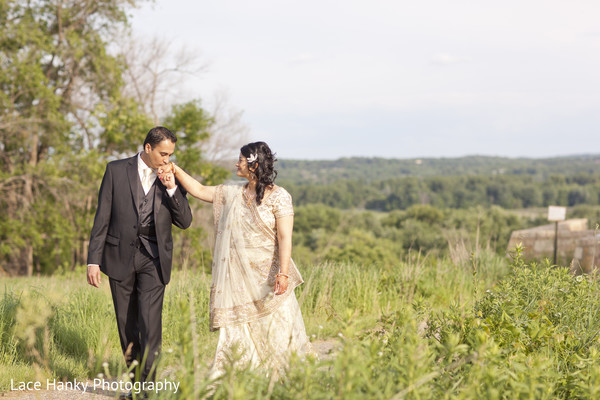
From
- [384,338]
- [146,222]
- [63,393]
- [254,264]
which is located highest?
[146,222]

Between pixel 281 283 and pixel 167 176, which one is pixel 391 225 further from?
pixel 167 176

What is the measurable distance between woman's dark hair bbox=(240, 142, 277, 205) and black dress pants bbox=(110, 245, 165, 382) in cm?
89

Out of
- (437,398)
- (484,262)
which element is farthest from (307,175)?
(437,398)

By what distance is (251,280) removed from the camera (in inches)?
165

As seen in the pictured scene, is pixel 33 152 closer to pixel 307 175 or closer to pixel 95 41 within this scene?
pixel 95 41

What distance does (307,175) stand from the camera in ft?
345

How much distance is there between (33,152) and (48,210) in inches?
91.7

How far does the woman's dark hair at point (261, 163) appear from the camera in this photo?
13.4 feet

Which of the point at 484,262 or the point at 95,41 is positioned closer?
the point at 484,262

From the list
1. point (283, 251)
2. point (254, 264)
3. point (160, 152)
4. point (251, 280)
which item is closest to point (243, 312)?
point (251, 280)

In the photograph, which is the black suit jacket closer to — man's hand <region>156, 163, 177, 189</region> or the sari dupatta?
man's hand <region>156, 163, 177, 189</region>

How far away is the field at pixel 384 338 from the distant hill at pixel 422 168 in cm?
8750

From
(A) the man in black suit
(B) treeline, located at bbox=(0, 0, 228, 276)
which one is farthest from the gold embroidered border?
(B) treeline, located at bbox=(0, 0, 228, 276)

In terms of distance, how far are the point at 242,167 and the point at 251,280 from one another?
81 centimetres
